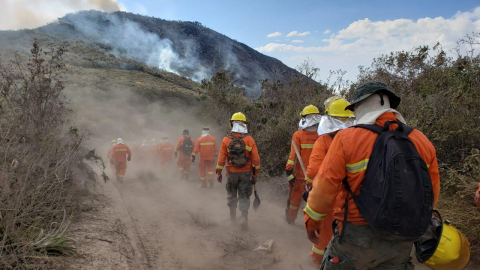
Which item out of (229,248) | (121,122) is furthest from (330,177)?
(121,122)

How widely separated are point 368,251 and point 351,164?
2.08ft

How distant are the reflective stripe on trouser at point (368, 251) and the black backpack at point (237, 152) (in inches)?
145

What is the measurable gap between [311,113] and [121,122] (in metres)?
23.3

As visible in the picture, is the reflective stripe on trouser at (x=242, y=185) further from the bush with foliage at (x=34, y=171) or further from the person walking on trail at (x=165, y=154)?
the person walking on trail at (x=165, y=154)

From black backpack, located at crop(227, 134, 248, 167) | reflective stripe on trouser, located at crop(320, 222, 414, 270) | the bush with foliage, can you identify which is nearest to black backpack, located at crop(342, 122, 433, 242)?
reflective stripe on trouser, located at crop(320, 222, 414, 270)

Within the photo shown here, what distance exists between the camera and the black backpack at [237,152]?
589 cm

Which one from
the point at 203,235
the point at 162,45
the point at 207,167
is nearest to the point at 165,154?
the point at 207,167

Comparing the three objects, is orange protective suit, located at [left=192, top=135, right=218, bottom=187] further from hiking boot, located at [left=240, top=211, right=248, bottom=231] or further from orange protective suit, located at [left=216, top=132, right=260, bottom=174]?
hiking boot, located at [left=240, top=211, right=248, bottom=231]

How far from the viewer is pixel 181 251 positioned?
190 inches

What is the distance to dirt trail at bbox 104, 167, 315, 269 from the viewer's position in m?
4.41

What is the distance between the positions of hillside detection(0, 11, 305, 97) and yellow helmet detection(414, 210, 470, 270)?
42791 millimetres

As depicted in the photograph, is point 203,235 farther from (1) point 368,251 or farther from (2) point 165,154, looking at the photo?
(2) point 165,154

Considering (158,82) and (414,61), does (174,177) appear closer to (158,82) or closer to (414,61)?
(414,61)

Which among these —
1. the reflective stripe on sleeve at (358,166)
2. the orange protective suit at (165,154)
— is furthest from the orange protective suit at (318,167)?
the orange protective suit at (165,154)
